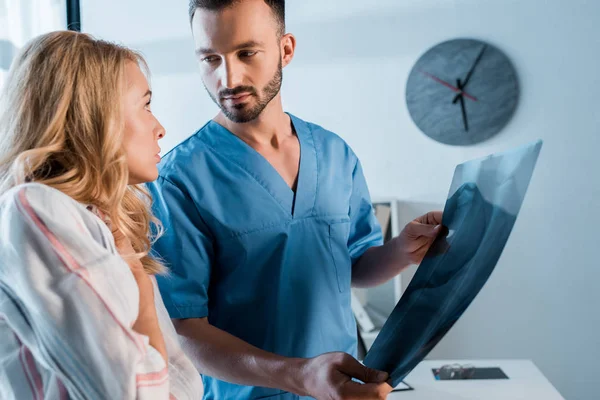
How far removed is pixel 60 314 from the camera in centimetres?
62

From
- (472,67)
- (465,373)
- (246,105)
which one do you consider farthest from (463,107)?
(246,105)

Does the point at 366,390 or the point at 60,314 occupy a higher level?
the point at 60,314

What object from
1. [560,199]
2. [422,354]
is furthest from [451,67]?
[422,354]

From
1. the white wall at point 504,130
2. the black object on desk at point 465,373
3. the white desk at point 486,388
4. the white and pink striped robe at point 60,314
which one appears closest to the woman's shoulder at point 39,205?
the white and pink striped robe at point 60,314

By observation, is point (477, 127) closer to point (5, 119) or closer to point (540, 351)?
point (540, 351)

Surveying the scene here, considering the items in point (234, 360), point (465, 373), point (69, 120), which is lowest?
point (465, 373)

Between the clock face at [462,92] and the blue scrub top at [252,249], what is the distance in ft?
5.65

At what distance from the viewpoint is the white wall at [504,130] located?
274cm

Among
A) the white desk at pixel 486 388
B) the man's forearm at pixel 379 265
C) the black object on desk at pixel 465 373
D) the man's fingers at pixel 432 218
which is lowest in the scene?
the black object on desk at pixel 465 373

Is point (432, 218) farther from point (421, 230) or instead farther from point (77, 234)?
point (77, 234)

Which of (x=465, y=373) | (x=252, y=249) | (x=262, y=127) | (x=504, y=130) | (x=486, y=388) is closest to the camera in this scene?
(x=252, y=249)

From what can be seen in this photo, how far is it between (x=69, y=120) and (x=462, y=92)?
2.30 metres

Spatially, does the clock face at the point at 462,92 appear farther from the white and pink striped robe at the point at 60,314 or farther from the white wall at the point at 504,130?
the white and pink striped robe at the point at 60,314

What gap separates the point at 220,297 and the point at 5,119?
47 cm
